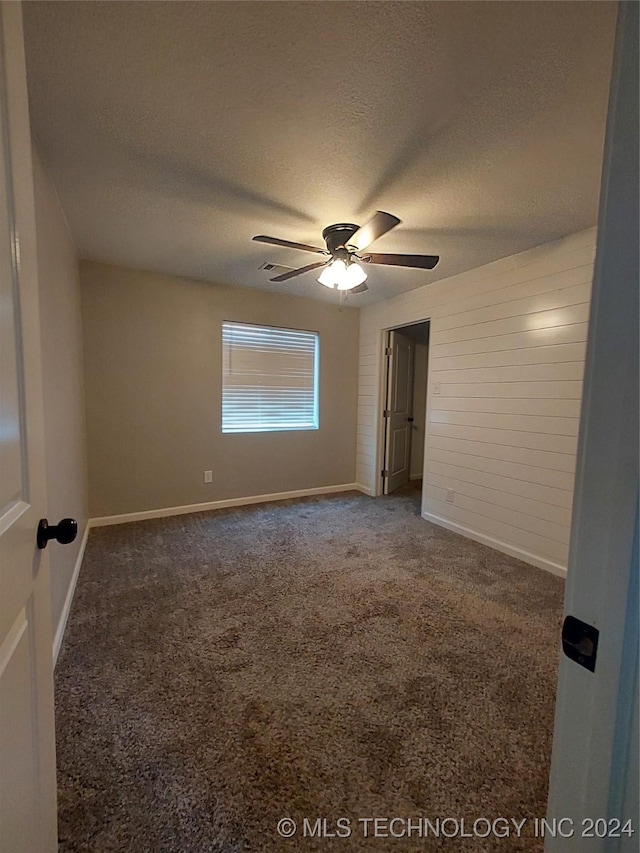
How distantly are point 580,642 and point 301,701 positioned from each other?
4.47 ft

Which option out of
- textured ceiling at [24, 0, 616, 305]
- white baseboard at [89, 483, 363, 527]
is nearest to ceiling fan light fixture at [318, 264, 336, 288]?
textured ceiling at [24, 0, 616, 305]

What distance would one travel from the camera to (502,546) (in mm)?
3086

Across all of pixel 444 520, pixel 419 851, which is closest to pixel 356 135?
pixel 419 851

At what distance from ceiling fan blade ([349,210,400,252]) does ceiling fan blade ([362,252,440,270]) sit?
0.42 ft

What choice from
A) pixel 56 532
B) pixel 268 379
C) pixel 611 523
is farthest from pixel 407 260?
pixel 268 379

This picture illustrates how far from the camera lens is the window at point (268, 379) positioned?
4.06 m

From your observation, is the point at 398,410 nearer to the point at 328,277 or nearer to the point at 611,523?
the point at 328,277

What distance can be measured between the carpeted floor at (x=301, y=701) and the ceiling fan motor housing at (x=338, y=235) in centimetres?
221

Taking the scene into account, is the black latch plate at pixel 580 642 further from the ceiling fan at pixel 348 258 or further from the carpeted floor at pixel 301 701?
the ceiling fan at pixel 348 258

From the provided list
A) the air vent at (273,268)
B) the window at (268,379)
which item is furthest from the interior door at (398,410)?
the air vent at (273,268)

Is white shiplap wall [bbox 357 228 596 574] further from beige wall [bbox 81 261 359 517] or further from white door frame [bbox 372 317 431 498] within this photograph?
beige wall [bbox 81 261 359 517]

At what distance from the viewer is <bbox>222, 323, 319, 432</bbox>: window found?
4062 millimetres

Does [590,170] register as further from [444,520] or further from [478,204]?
[444,520]

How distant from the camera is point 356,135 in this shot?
1.60m
